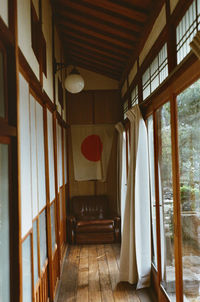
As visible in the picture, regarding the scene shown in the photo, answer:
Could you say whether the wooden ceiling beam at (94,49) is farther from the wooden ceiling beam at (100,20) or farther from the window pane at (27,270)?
the window pane at (27,270)

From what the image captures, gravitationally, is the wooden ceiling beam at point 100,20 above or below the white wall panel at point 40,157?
above

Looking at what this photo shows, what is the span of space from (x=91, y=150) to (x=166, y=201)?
3375mm

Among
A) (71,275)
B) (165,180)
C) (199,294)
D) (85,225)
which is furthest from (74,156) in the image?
(199,294)

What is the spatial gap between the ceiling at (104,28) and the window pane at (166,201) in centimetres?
101

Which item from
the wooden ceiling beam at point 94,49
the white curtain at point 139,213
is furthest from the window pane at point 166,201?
the wooden ceiling beam at point 94,49

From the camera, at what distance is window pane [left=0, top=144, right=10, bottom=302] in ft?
4.50

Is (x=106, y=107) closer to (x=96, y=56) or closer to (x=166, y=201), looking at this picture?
(x=96, y=56)

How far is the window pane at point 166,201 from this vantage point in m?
2.39

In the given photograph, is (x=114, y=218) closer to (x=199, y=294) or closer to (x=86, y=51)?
(x=86, y=51)

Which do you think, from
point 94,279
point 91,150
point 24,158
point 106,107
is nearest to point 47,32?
point 24,158

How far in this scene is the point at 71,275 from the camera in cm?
367

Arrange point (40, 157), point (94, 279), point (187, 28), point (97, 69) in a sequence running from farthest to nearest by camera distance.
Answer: point (97, 69), point (94, 279), point (40, 157), point (187, 28)

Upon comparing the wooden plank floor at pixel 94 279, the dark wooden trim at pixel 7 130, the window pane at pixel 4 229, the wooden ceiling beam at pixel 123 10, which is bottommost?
the wooden plank floor at pixel 94 279

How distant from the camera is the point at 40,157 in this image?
268 centimetres
